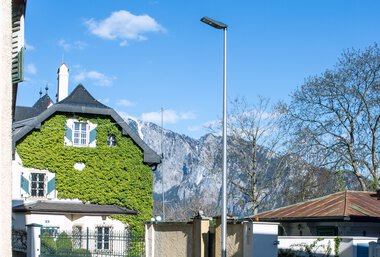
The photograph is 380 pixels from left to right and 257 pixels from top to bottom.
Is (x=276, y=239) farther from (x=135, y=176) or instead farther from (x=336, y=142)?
(x=336, y=142)

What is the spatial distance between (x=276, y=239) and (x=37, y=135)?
69.2ft

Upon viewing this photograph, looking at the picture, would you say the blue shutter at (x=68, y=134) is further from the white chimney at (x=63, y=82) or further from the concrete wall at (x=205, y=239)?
the concrete wall at (x=205, y=239)

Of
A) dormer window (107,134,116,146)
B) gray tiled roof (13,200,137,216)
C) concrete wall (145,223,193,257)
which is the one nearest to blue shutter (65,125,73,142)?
dormer window (107,134,116,146)

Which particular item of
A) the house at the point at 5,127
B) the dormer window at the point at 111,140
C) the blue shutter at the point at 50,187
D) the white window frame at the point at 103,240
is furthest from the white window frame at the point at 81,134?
the house at the point at 5,127

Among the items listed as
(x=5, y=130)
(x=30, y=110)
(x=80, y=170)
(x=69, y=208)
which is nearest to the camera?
(x=5, y=130)

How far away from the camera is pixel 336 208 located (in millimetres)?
27500

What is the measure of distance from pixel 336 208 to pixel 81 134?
17351 millimetres

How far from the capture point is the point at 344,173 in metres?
43.3

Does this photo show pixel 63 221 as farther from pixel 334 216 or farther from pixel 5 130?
pixel 5 130

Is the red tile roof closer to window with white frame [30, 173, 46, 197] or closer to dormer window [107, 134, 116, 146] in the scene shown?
dormer window [107, 134, 116, 146]

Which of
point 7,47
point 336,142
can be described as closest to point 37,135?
point 336,142

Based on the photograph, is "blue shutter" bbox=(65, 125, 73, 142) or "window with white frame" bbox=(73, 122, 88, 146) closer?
"blue shutter" bbox=(65, 125, 73, 142)

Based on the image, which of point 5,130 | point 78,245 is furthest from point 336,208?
point 5,130

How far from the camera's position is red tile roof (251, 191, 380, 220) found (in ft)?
87.2
